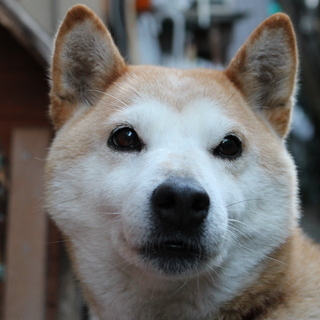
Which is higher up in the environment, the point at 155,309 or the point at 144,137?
the point at 144,137

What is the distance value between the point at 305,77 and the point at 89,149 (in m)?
6.61

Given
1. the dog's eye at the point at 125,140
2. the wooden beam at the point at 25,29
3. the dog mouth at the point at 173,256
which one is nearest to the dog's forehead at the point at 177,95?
the dog's eye at the point at 125,140

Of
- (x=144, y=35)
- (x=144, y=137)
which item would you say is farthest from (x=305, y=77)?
(x=144, y=137)

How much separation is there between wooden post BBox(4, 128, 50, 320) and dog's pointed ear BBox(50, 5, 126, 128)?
1.64 m

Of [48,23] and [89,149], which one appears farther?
[48,23]

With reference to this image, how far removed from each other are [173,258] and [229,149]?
735mm

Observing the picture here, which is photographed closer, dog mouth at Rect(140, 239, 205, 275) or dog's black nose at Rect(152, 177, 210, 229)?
dog's black nose at Rect(152, 177, 210, 229)

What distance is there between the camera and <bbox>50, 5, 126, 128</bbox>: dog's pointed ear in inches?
115

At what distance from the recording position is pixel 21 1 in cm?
461

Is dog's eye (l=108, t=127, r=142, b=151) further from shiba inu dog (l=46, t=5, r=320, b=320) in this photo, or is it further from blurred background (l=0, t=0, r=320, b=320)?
blurred background (l=0, t=0, r=320, b=320)

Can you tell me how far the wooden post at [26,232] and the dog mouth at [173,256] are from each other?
8.19 ft

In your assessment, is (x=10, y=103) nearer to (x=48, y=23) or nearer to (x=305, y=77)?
(x=48, y=23)

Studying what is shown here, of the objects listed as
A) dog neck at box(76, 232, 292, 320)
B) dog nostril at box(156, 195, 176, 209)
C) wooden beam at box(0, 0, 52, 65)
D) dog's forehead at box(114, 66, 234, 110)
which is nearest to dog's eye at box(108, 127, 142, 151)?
dog's forehead at box(114, 66, 234, 110)

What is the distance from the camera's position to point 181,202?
2.06 metres
